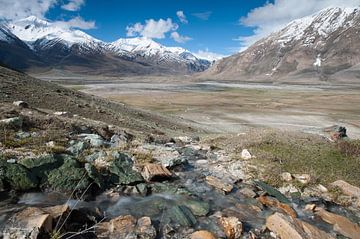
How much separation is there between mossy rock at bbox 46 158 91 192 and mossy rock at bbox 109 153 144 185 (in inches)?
48.8

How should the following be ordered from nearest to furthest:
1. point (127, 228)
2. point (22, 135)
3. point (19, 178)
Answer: point (127, 228), point (19, 178), point (22, 135)

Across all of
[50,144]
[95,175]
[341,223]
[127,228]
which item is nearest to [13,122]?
[50,144]

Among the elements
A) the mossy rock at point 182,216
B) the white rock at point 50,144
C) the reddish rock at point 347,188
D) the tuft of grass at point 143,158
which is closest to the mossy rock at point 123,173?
the tuft of grass at point 143,158

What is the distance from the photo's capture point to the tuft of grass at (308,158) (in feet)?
49.8

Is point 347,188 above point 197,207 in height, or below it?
below

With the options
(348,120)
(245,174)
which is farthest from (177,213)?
(348,120)

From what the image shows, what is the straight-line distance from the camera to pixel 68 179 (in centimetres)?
1175

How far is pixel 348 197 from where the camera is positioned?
13.8 m

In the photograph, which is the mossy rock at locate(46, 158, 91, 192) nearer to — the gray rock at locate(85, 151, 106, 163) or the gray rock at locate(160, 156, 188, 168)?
the gray rock at locate(85, 151, 106, 163)

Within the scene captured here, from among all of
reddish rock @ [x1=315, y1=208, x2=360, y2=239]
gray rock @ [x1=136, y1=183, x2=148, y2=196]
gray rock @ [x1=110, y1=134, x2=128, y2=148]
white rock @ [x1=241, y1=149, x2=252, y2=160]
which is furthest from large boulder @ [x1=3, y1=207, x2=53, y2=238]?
white rock @ [x1=241, y1=149, x2=252, y2=160]

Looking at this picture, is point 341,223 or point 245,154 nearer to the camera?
point 341,223

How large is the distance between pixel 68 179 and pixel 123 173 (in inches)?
87.2

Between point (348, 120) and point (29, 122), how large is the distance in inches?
2324

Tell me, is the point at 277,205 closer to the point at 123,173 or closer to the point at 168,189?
the point at 168,189
